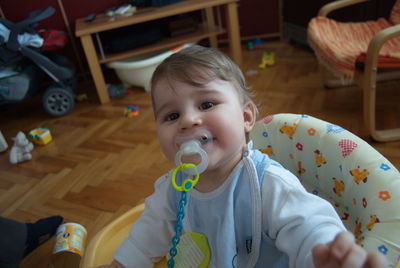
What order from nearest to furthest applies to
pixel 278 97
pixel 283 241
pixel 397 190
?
pixel 283 241
pixel 397 190
pixel 278 97

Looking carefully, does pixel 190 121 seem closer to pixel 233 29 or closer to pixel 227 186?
pixel 227 186

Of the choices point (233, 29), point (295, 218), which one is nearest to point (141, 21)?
point (233, 29)

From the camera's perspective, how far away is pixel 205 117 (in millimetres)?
631

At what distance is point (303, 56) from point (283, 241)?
2.22m

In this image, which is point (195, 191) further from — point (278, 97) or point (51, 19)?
point (51, 19)

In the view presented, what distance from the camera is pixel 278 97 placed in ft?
6.73

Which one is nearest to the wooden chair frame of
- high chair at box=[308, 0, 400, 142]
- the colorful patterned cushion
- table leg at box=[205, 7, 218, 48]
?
high chair at box=[308, 0, 400, 142]

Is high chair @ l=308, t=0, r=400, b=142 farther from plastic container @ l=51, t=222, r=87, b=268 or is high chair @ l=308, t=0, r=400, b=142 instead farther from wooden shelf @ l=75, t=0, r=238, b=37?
plastic container @ l=51, t=222, r=87, b=268

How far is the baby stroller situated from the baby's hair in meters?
1.69

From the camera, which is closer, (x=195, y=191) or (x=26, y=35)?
(x=195, y=191)

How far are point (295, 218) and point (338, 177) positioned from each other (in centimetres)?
38

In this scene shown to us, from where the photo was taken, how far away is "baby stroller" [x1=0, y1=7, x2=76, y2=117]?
2043mm

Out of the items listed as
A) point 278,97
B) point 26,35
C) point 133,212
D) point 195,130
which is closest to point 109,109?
point 26,35

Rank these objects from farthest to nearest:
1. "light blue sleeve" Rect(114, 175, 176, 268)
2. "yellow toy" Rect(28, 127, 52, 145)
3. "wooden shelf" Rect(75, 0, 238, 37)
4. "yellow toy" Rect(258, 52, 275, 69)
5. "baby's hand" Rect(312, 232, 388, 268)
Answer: "yellow toy" Rect(258, 52, 275, 69) → "wooden shelf" Rect(75, 0, 238, 37) → "yellow toy" Rect(28, 127, 52, 145) → "light blue sleeve" Rect(114, 175, 176, 268) → "baby's hand" Rect(312, 232, 388, 268)
